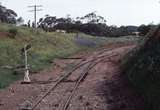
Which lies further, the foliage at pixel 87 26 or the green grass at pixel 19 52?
the foliage at pixel 87 26

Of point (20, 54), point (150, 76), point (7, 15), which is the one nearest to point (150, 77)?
point (150, 76)

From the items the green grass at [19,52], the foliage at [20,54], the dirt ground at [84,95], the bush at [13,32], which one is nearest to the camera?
the dirt ground at [84,95]

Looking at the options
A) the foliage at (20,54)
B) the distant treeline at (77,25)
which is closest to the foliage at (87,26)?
the distant treeline at (77,25)

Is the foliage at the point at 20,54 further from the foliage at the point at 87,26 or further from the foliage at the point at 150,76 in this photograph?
the foliage at the point at 87,26

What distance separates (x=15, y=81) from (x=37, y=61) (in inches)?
425

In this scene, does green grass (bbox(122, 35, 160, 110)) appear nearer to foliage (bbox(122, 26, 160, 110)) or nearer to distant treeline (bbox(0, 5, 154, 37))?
foliage (bbox(122, 26, 160, 110))

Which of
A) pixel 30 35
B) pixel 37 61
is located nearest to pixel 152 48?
pixel 37 61

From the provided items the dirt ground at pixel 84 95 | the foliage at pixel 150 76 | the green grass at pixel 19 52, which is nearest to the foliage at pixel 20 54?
the green grass at pixel 19 52

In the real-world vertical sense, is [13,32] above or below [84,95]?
below

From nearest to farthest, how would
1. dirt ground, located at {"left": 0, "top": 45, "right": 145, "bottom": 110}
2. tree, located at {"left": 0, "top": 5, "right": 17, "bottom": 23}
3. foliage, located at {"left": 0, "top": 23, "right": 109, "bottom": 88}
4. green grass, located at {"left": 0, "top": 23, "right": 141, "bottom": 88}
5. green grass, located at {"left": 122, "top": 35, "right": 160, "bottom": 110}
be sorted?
1. green grass, located at {"left": 122, "top": 35, "right": 160, "bottom": 110}
2. dirt ground, located at {"left": 0, "top": 45, "right": 145, "bottom": 110}
3. green grass, located at {"left": 0, "top": 23, "right": 141, "bottom": 88}
4. foliage, located at {"left": 0, "top": 23, "right": 109, "bottom": 88}
5. tree, located at {"left": 0, "top": 5, "right": 17, "bottom": 23}

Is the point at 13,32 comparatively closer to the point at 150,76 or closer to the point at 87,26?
the point at 150,76

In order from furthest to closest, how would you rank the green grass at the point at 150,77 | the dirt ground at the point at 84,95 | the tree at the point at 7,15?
1. the tree at the point at 7,15
2. the dirt ground at the point at 84,95
3. the green grass at the point at 150,77

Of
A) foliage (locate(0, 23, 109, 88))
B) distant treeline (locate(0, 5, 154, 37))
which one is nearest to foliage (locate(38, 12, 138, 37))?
distant treeline (locate(0, 5, 154, 37))

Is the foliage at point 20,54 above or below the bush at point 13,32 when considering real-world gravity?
below
